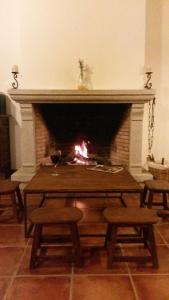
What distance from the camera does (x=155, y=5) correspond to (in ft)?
13.5

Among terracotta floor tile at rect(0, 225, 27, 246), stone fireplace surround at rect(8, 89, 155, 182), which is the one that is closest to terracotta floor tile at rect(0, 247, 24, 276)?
terracotta floor tile at rect(0, 225, 27, 246)

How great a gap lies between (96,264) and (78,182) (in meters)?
0.69

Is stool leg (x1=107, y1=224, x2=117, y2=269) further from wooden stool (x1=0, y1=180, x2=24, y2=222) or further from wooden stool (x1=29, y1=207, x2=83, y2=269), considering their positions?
wooden stool (x1=0, y1=180, x2=24, y2=222)

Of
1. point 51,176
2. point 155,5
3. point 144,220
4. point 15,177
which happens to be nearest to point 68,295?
point 144,220

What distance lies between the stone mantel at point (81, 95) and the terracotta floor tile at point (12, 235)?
175 cm

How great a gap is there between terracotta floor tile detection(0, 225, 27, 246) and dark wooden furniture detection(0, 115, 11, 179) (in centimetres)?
162

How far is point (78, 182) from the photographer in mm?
2395

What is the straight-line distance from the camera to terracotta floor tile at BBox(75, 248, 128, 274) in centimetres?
196

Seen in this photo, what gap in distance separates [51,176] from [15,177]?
136 centimetres

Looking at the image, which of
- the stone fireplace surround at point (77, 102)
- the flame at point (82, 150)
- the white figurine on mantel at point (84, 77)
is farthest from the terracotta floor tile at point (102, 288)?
the white figurine on mantel at point (84, 77)

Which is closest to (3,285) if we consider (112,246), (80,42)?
(112,246)

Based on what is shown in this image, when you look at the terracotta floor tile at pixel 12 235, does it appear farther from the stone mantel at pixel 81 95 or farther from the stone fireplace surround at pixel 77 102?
the stone mantel at pixel 81 95

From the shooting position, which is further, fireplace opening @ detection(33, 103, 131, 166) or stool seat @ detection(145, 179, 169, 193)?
fireplace opening @ detection(33, 103, 131, 166)

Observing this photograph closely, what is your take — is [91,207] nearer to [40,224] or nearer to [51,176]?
[51,176]
